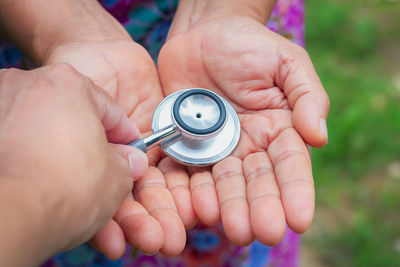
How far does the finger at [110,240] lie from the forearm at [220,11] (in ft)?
3.35

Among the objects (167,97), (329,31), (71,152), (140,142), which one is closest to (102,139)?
(71,152)

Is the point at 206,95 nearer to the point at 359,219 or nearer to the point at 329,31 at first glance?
the point at 359,219

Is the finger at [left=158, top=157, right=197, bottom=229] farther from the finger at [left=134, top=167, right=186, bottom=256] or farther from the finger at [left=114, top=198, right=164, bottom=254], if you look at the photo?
the finger at [left=114, top=198, right=164, bottom=254]

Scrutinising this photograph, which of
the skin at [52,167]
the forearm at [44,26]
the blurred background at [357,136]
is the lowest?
the blurred background at [357,136]

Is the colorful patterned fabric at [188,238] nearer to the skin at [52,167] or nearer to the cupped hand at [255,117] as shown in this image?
the cupped hand at [255,117]

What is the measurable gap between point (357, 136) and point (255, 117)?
1.67m

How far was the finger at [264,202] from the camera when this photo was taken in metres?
1.28

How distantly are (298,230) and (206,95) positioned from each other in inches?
24.5

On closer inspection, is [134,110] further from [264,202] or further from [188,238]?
[264,202]

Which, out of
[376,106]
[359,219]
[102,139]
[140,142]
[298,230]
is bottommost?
[359,219]

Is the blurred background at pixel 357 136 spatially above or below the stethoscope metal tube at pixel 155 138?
below

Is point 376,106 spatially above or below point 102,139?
below

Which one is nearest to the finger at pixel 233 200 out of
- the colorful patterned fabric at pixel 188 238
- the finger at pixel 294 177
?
the finger at pixel 294 177

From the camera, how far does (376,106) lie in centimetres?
331
